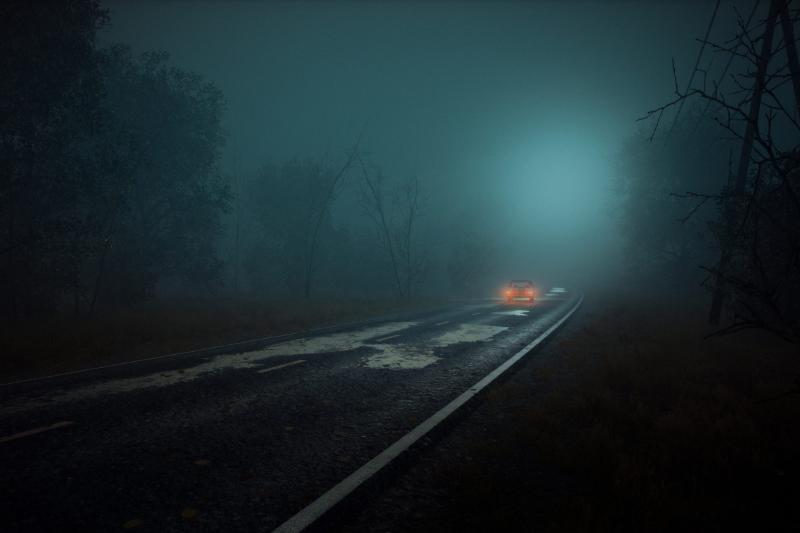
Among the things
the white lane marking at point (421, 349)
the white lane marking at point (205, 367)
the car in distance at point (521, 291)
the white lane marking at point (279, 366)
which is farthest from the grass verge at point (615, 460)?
the car in distance at point (521, 291)

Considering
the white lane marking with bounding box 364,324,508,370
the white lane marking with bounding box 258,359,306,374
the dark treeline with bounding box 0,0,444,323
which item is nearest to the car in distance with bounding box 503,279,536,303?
the dark treeline with bounding box 0,0,444,323

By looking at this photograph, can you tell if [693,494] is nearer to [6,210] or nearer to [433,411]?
[433,411]

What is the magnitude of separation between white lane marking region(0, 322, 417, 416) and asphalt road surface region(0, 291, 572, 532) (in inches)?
2.0

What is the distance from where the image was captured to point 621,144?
126 feet

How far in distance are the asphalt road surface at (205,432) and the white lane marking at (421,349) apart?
0.10m

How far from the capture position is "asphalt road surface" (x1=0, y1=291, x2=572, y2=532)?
3.13 metres

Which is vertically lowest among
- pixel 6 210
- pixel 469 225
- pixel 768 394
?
pixel 768 394

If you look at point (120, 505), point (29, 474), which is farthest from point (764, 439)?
point (29, 474)

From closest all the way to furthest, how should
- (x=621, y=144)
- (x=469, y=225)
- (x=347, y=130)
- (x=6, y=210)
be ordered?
1. (x=6, y=210)
2. (x=347, y=130)
3. (x=621, y=144)
4. (x=469, y=225)

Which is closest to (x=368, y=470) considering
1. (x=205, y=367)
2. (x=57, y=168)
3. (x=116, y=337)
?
(x=205, y=367)

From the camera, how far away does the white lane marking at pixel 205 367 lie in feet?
19.4

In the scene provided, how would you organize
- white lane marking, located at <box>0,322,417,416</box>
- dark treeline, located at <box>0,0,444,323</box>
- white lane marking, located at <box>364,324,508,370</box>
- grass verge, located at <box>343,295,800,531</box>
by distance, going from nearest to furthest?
grass verge, located at <box>343,295,800,531</box>, white lane marking, located at <box>0,322,417,416</box>, white lane marking, located at <box>364,324,508,370</box>, dark treeline, located at <box>0,0,444,323</box>

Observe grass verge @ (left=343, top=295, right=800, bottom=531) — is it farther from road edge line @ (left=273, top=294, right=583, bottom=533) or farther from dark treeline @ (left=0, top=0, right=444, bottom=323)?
dark treeline @ (left=0, top=0, right=444, bottom=323)

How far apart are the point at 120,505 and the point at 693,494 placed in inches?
199
